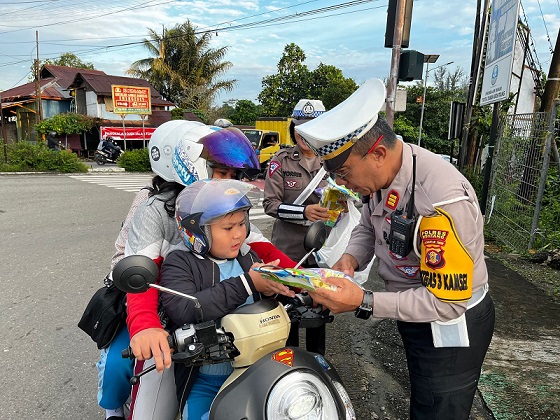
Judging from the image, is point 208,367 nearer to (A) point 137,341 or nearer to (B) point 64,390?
(A) point 137,341

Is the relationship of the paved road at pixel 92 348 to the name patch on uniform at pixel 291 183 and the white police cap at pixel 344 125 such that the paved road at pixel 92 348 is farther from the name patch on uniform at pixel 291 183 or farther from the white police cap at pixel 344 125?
the white police cap at pixel 344 125

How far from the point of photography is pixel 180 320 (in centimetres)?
171

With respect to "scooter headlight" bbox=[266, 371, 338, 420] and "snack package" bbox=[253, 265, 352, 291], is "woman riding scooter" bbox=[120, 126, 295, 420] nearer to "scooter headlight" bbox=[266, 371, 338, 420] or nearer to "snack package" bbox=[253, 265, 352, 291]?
"snack package" bbox=[253, 265, 352, 291]

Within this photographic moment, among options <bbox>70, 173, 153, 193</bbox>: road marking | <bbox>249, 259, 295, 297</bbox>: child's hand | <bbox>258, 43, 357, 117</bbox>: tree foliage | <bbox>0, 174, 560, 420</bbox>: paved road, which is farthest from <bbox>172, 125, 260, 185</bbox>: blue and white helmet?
<bbox>258, 43, 357, 117</bbox>: tree foliage

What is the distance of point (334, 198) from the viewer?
9.65ft

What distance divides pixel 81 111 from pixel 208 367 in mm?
29117

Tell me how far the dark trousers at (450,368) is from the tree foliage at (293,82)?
112ft

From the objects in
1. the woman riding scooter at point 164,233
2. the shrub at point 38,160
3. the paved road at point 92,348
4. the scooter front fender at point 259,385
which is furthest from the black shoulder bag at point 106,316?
the shrub at point 38,160

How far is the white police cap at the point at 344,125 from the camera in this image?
1.51 meters

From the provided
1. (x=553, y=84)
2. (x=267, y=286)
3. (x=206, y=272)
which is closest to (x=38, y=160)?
(x=553, y=84)

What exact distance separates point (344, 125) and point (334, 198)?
143cm

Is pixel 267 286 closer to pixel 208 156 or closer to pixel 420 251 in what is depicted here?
pixel 420 251

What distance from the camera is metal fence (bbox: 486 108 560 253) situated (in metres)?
5.92

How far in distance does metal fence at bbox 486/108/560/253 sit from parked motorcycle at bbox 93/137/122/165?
61.1 feet
